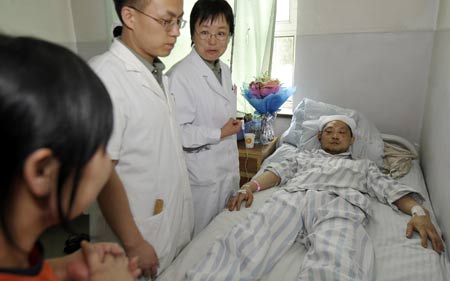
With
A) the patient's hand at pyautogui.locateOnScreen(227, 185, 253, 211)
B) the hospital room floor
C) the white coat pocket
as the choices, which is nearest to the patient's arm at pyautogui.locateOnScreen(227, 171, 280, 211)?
the patient's hand at pyautogui.locateOnScreen(227, 185, 253, 211)

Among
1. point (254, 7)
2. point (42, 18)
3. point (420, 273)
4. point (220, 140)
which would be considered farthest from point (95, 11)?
point (420, 273)

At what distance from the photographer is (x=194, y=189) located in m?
1.64

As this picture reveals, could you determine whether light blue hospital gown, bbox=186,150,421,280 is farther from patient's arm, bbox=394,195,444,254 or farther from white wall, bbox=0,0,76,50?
white wall, bbox=0,0,76,50

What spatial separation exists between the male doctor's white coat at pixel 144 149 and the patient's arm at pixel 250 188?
49cm

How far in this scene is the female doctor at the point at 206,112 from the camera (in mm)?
1555

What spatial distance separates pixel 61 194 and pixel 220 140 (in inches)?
50.5

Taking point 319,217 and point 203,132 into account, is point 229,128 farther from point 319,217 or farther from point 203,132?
point 319,217

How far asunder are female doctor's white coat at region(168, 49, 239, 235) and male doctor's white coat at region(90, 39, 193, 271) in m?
0.34

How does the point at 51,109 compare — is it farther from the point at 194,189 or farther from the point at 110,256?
the point at 194,189

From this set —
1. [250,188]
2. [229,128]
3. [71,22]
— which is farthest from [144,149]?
[71,22]

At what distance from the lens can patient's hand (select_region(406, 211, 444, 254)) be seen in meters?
1.31

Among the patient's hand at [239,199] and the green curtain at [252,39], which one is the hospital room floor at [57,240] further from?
the green curtain at [252,39]

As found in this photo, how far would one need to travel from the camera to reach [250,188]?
178 cm

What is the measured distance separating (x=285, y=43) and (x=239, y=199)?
1.75m
